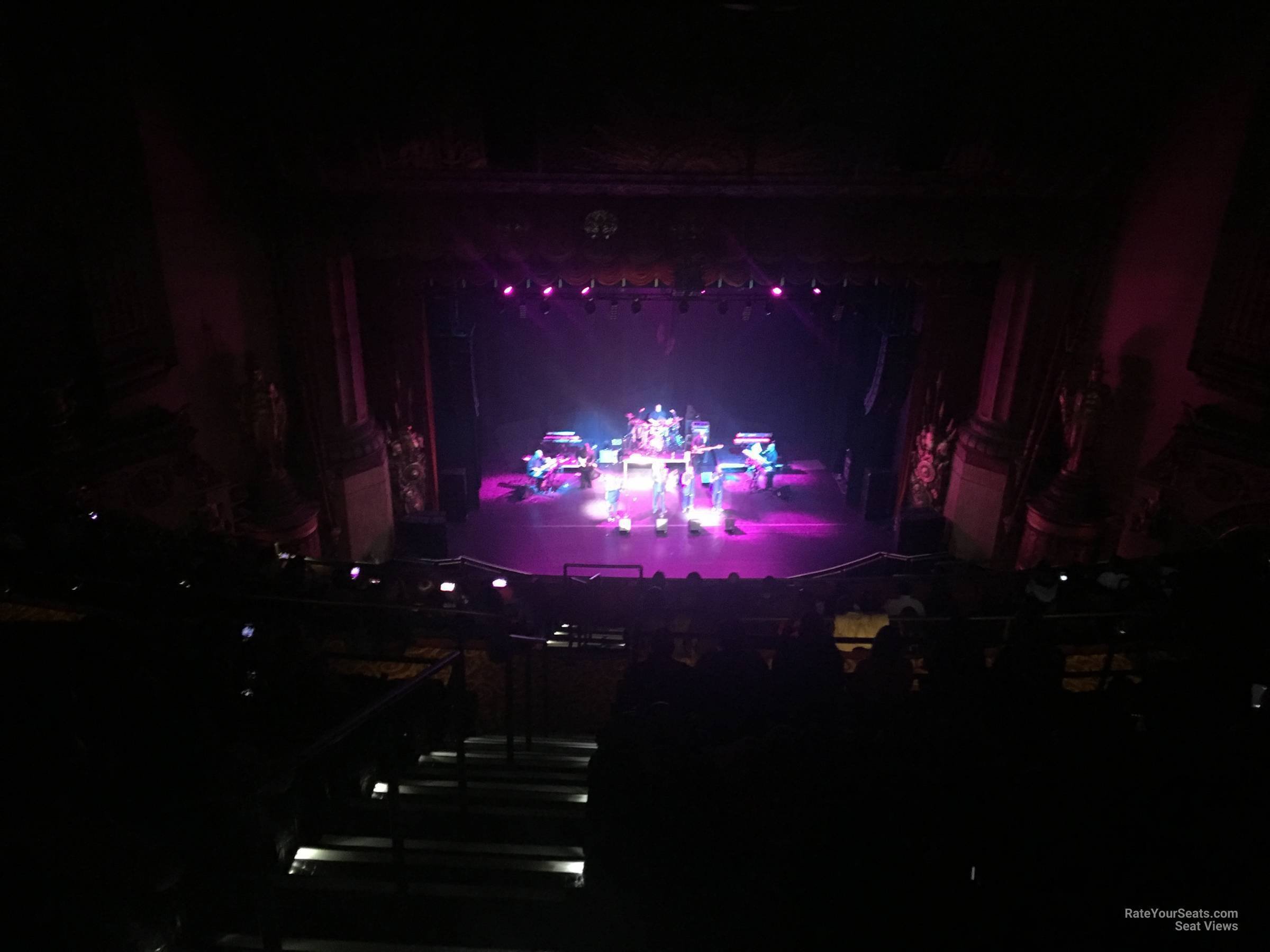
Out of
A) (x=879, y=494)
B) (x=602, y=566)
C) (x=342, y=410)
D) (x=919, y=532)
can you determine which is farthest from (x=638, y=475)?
(x=602, y=566)

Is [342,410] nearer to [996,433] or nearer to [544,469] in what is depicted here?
[544,469]

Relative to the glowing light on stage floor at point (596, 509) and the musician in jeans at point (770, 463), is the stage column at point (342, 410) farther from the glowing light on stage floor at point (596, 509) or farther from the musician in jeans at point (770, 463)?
the musician in jeans at point (770, 463)

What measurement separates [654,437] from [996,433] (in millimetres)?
5970

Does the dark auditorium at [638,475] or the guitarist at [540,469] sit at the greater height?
the dark auditorium at [638,475]

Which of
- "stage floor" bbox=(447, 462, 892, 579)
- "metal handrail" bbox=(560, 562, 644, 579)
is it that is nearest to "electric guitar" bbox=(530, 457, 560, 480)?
"stage floor" bbox=(447, 462, 892, 579)

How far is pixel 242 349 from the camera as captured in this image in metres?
10.4

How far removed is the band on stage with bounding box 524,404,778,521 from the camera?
1430cm

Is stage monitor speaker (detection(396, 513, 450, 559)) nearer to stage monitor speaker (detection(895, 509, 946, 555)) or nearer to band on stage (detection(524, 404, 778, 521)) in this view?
band on stage (detection(524, 404, 778, 521))

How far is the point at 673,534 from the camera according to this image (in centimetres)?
1317

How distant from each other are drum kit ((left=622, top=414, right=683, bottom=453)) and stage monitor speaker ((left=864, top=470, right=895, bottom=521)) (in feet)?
11.7

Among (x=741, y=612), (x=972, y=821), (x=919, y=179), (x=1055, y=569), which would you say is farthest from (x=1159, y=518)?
(x=972, y=821)

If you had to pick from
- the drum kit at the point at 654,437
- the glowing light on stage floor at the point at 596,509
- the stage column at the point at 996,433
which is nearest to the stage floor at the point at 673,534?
the glowing light on stage floor at the point at 596,509

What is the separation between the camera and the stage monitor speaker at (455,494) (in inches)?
531

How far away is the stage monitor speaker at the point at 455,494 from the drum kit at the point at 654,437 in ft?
10.7
